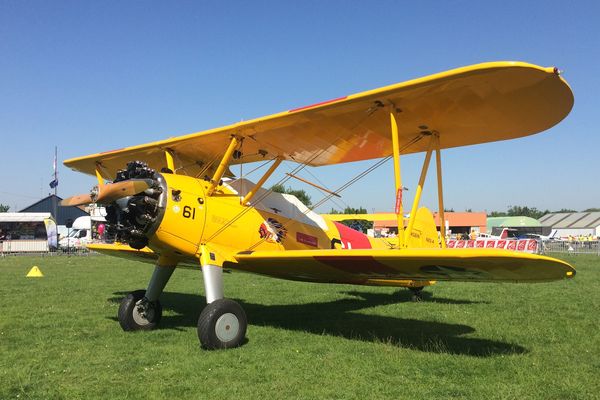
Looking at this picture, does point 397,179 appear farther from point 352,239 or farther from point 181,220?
point 352,239

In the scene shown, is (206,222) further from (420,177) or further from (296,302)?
(296,302)

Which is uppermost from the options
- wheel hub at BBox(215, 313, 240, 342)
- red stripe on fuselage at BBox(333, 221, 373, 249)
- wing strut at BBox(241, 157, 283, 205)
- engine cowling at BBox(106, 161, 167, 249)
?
wing strut at BBox(241, 157, 283, 205)

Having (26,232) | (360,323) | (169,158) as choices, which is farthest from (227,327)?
(26,232)

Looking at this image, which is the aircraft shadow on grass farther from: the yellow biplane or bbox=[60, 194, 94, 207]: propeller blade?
bbox=[60, 194, 94, 207]: propeller blade

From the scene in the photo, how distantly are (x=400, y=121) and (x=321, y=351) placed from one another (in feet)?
11.1

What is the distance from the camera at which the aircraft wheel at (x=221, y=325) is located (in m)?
5.91

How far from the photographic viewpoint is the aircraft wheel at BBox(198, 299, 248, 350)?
5910 millimetres

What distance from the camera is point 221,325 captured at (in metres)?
6.04

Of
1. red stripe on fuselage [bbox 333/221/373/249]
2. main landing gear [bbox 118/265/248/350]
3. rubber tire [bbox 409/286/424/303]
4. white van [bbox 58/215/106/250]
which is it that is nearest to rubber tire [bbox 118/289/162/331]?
main landing gear [bbox 118/265/248/350]

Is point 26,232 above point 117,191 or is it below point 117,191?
below

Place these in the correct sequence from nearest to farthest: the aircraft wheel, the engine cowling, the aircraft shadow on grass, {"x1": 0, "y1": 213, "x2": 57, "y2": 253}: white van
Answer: the aircraft wheel → the aircraft shadow on grass → the engine cowling → {"x1": 0, "y1": 213, "x2": 57, "y2": 253}: white van

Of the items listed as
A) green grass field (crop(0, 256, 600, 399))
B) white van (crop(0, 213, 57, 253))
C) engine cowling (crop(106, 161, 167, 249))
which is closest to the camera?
green grass field (crop(0, 256, 600, 399))

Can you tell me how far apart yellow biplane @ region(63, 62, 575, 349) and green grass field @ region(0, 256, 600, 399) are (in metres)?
0.79

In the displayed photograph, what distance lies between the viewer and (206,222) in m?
6.80
